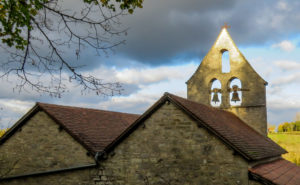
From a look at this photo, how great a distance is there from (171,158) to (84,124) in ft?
17.3

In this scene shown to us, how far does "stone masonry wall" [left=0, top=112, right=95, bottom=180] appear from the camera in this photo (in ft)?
42.5

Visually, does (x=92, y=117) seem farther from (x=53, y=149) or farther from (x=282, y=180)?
(x=282, y=180)

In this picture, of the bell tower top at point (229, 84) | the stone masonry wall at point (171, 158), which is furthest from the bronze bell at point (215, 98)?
the stone masonry wall at point (171, 158)

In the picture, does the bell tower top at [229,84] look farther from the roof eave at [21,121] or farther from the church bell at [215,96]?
the roof eave at [21,121]

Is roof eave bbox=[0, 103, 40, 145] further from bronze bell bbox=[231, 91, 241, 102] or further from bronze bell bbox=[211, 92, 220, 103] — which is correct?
bronze bell bbox=[231, 91, 241, 102]

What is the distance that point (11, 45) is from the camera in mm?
7637

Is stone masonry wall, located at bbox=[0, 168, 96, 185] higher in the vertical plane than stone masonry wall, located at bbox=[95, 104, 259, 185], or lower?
lower

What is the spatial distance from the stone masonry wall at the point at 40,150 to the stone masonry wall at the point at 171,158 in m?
1.46

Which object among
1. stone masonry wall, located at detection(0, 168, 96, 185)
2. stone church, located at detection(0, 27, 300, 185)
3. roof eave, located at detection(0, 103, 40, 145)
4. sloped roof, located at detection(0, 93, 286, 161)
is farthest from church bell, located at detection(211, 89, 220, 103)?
roof eave, located at detection(0, 103, 40, 145)

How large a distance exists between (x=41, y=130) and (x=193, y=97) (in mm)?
8201

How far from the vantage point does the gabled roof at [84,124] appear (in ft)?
43.1

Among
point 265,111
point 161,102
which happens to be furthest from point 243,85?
point 161,102

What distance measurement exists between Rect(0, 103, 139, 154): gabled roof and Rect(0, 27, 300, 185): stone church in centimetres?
4

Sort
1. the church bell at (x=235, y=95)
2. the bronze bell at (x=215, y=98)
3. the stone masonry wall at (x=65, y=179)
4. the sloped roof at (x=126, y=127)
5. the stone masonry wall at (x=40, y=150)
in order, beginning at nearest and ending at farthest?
1. the sloped roof at (x=126, y=127)
2. the stone masonry wall at (x=65, y=179)
3. the stone masonry wall at (x=40, y=150)
4. the church bell at (x=235, y=95)
5. the bronze bell at (x=215, y=98)
